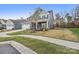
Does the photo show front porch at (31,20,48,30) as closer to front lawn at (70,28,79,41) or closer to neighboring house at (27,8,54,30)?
neighboring house at (27,8,54,30)

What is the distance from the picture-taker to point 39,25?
3670mm

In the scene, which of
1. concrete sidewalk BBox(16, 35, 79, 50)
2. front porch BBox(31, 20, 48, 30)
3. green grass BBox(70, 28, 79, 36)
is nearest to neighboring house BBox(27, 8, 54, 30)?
front porch BBox(31, 20, 48, 30)

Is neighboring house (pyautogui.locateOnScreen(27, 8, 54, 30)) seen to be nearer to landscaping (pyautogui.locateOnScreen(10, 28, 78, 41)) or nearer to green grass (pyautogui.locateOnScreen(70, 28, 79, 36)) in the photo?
landscaping (pyautogui.locateOnScreen(10, 28, 78, 41))

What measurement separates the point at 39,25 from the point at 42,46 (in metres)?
0.25

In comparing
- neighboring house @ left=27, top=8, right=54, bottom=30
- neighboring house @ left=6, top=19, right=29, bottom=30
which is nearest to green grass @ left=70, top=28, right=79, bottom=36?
neighboring house @ left=27, top=8, right=54, bottom=30

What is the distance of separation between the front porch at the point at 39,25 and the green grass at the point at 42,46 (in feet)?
0.51

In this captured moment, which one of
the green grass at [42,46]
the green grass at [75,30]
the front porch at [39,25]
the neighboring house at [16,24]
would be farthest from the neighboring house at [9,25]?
the green grass at [75,30]

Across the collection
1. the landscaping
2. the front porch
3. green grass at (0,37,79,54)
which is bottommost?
green grass at (0,37,79,54)

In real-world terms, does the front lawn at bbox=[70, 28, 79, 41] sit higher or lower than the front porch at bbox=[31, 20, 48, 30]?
lower

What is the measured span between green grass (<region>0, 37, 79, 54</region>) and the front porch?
0.51ft

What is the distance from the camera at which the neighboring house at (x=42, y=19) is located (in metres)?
3.64

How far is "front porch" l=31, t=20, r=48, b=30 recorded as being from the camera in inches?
144

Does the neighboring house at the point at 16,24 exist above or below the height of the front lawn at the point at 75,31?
above

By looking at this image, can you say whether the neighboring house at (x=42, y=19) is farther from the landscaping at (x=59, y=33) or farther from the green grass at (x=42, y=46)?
the green grass at (x=42, y=46)
